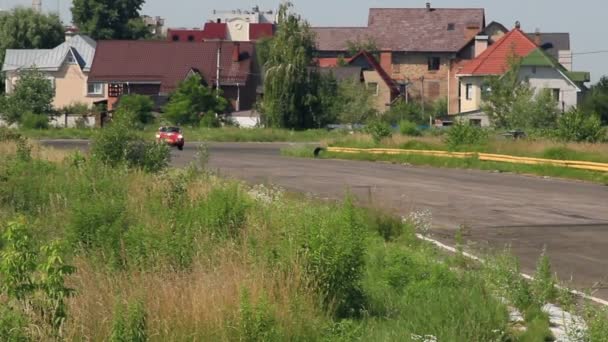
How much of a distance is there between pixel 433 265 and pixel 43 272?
5.82 meters

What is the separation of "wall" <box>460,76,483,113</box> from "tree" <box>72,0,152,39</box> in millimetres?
54370

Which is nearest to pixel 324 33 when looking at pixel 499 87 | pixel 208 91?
pixel 208 91

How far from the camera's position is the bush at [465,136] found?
4947cm

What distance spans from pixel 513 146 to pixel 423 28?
248ft

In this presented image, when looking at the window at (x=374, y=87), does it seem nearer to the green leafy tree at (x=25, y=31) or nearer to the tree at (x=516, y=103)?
the tree at (x=516, y=103)

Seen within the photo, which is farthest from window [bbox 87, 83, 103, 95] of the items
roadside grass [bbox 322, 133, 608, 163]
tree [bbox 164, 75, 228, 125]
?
roadside grass [bbox 322, 133, 608, 163]

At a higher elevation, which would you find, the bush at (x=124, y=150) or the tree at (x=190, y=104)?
the tree at (x=190, y=104)

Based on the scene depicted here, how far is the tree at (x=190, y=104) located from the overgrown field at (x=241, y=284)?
7305 cm

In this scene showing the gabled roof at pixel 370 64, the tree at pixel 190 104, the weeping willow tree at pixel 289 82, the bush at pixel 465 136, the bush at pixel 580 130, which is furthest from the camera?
the gabled roof at pixel 370 64

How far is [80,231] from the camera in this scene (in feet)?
49.9

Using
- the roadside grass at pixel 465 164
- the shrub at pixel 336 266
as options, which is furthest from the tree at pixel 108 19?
the shrub at pixel 336 266

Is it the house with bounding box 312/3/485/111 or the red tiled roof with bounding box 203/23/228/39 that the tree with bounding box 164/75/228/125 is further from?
the red tiled roof with bounding box 203/23/228/39

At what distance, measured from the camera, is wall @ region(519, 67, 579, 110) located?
290 ft

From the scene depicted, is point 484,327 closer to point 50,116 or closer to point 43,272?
point 43,272
